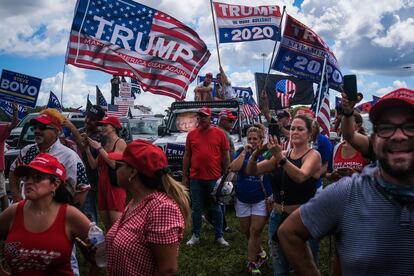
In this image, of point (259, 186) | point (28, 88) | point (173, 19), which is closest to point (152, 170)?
point (259, 186)

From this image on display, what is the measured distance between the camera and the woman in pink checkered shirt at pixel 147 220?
2406 mm

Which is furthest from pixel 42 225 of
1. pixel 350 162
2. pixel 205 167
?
pixel 205 167

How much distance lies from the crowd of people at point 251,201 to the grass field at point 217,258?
1.50 ft

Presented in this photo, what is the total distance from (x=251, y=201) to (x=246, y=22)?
5496mm

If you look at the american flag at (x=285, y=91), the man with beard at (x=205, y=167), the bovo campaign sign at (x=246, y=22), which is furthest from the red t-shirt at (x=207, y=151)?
the american flag at (x=285, y=91)

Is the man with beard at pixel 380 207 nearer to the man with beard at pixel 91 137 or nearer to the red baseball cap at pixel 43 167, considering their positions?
the red baseball cap at pixel 43 167

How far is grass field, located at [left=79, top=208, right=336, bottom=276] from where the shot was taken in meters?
5.53

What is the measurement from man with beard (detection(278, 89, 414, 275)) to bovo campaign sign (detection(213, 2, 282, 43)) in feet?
26.7

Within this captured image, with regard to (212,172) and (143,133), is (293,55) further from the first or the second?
(143,133)

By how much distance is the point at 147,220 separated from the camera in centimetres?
245

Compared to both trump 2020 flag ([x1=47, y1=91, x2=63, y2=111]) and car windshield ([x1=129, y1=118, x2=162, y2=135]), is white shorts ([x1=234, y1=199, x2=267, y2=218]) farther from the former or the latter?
car windshield ([x1=129, y1=118, x2=162, y2=135])

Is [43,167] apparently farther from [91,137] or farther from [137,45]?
[137,45]

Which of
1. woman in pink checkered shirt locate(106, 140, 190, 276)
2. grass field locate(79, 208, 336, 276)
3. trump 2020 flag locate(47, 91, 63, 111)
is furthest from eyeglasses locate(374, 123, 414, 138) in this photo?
trump 2020 flag locate(47, 91, 63, 111)

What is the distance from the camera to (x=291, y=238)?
1934 mm
